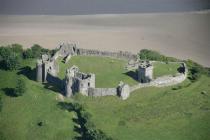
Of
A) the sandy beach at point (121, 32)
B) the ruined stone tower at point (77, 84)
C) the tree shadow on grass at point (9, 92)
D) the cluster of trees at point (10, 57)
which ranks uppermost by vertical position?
the sandy beach at point (121, 32)

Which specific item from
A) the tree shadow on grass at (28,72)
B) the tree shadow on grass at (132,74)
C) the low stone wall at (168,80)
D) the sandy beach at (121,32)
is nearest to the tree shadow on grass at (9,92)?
the tree shadow on grass at (28,72)

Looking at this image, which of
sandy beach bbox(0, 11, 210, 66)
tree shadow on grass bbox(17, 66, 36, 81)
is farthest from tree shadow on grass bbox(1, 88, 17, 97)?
sandy beach bbox(0, 11, 210, 66)

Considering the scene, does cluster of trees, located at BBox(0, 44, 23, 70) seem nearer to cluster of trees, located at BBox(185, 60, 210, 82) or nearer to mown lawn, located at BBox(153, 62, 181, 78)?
mown lawn, located at BBox(153, 62, 181, 78)

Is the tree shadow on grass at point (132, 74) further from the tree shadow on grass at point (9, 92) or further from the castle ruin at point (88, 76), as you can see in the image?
the tree shadow on grass at point (9, 92)

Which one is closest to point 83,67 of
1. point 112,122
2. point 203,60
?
point 112,122

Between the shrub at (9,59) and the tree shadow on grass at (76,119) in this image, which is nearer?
the tree shadow on grass at (76,119)

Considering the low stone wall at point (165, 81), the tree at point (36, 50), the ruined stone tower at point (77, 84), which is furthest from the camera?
the tree at point (36, 50)

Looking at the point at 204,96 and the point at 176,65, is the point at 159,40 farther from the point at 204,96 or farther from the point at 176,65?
the point at 204,96

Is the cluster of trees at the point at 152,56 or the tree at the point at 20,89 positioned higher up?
the cluster of trees at the point at 152,56
